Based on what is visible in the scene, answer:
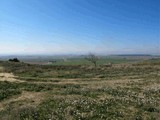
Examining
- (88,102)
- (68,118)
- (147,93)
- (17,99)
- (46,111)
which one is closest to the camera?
(68,118)

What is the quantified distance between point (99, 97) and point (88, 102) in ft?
11.4

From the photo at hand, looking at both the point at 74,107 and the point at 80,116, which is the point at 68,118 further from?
the point at 74,107

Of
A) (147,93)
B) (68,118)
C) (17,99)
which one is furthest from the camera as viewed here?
(147,93)

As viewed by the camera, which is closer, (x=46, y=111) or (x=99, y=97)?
(x=46, y=111)

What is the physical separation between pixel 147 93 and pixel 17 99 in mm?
14241

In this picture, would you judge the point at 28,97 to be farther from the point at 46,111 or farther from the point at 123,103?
the point at 123,103

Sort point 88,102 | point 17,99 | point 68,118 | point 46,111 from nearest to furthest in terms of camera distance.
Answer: point 68,118
point 46,111
point 88,102
point 17,99

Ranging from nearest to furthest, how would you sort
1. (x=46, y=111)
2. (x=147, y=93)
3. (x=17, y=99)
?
1. (x=46, y=111)
2. (x=17, y=99)
3. (x=147, y=93)

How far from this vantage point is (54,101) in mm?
23109

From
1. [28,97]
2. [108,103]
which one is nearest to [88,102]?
[108,103]

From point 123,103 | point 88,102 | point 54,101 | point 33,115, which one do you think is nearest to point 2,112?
point 33,115

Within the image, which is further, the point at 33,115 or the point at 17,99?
the point at 17,99

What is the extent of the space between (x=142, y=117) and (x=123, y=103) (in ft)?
13.4

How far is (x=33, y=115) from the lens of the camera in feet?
61.1
